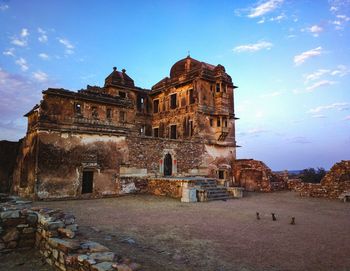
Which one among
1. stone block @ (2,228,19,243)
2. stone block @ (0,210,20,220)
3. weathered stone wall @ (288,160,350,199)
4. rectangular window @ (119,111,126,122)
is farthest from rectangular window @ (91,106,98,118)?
weathered stone wall @ (288,160,350,199)

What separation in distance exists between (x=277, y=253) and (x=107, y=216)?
6.51 metres

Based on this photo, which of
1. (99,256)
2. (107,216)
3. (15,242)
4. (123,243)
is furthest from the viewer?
(107,216)

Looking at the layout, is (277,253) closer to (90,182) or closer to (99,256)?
(99,256)

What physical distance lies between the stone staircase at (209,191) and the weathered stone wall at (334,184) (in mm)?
5638

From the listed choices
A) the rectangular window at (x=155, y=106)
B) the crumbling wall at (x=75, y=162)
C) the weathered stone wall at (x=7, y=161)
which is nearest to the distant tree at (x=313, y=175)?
the rectangular window at (x=155, y=106)

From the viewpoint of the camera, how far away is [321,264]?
16.1ft

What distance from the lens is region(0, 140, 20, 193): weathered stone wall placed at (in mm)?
18672

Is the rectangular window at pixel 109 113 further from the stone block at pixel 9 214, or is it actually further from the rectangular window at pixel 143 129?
the stone block at pixel 9 214

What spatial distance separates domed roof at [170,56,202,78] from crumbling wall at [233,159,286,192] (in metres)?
10.6

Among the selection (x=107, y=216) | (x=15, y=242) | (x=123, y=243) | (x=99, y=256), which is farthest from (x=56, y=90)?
(x=99, y=256)

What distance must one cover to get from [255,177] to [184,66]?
13385 millimetres

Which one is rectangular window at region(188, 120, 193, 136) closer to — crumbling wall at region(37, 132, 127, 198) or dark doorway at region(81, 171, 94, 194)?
crumbling wall at region(37, 132, 127, 198)

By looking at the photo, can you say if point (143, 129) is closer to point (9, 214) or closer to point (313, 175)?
point (313, 175)

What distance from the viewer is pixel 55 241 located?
5.29 metres
